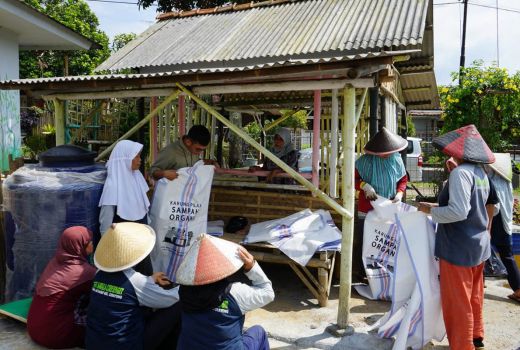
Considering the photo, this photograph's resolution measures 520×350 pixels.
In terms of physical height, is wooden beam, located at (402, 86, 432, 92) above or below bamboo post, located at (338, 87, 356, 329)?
above

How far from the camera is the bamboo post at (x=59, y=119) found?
525 centimetres

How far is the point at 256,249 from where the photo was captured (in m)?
→ 4.73

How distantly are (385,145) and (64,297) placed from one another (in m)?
3.36

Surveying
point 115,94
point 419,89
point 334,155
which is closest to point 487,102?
point 419,89

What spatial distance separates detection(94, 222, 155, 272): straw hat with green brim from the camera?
2895 millimetres

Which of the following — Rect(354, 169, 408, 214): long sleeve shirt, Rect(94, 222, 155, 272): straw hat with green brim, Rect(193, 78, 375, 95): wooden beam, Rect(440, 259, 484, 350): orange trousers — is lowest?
Rect(440, 259, 484, 350): orange trousers

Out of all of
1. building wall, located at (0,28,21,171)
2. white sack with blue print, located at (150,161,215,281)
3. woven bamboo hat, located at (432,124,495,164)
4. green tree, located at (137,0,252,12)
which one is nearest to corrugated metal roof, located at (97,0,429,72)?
building wall, located at (0,28,21,171)

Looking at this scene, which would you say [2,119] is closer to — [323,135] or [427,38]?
[323,135]

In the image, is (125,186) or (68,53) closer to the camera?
(125,186)

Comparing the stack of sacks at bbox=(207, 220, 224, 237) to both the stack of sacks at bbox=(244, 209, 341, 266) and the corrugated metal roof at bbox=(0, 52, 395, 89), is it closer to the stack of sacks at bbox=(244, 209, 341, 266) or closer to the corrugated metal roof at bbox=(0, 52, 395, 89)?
the stack of sacks at bbox=(244, 209, 341, 266)

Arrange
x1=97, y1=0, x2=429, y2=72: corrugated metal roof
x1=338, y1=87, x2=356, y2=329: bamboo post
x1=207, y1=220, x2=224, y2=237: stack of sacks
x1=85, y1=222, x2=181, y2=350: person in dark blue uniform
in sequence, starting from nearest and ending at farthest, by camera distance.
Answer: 1. x1=85, y1=222, x2=181, y2=350: person in dark blue uniform
2. x1=338, y1=87, x2=356, y2=329: bamboo post
3. x1=207, y1=220, x2=224, y2=237: stack of sacks
4. x1=97, y1=0, x2=429, y2=72: corrugated metal roof

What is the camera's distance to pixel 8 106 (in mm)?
9000

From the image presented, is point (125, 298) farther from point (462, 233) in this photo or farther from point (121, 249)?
point (462, 233)

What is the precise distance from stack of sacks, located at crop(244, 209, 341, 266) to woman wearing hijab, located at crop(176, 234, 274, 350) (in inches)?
66.5
